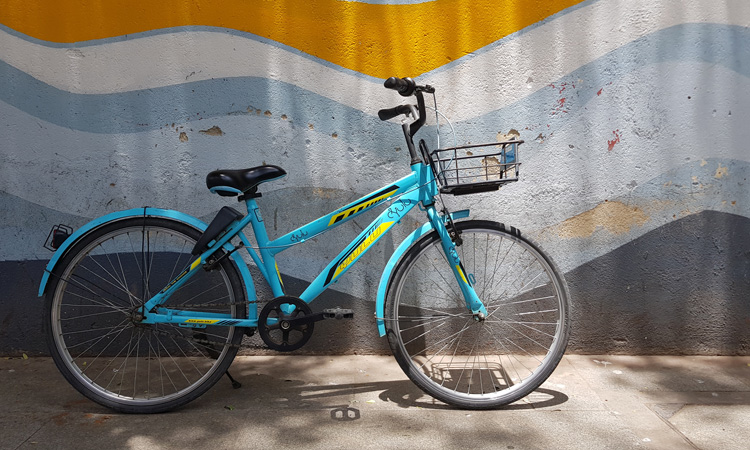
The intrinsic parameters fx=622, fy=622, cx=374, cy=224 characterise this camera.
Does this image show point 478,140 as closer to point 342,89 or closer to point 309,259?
point 342,89

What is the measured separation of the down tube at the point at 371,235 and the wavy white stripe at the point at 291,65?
853mm

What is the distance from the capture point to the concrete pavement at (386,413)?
9.32 ft

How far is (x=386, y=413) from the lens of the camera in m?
3.13

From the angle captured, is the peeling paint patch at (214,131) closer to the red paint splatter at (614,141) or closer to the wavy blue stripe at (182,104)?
the wavy blue stripe at (182,104)

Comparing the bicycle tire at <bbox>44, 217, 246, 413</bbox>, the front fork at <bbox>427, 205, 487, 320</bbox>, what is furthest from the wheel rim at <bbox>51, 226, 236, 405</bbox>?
the front fork at <bbox>427, 205, 487, 320</bbox>

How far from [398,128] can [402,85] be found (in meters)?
0.78

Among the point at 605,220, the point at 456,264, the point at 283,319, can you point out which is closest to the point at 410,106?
the point at 456,264

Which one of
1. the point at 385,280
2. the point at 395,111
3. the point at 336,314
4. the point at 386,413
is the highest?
the point at 395,111

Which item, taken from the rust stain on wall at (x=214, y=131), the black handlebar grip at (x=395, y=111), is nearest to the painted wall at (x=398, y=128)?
the rust stain on wall at (x=214, y=131)

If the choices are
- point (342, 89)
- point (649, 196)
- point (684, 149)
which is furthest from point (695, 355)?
point (342, 89)

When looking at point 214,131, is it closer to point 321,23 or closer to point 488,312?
point 321,23

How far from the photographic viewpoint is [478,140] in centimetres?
383

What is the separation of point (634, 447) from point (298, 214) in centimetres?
224

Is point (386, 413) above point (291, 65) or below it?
below
